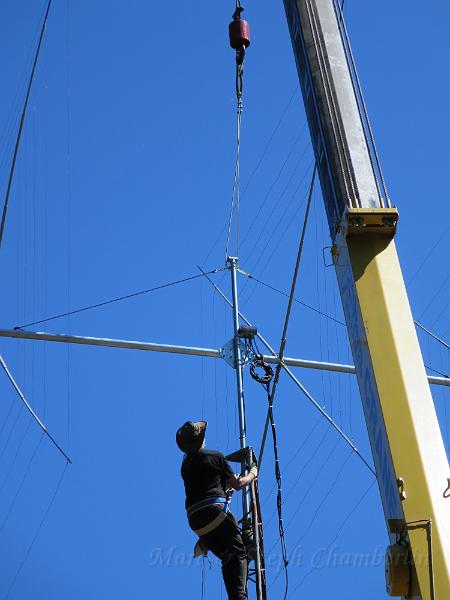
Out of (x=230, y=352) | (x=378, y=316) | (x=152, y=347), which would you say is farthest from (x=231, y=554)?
(x=152, y=347)

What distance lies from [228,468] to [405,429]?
330cm

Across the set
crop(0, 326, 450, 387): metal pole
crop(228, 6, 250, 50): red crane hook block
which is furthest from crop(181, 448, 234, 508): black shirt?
crop(0, 326, 450, 387): metal pole

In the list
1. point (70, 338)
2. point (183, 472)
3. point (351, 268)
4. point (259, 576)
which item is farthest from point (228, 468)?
point (70, 338)

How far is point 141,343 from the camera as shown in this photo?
22359 millimetres

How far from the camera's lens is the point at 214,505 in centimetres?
993

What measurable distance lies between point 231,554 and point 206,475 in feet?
2.47

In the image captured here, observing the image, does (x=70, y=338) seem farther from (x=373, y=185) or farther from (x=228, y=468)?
(x=373, y=185)

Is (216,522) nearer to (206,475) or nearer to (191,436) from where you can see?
(206,475)

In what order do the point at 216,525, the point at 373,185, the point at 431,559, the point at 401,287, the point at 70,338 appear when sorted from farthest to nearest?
the point at 70,338, the point at 216,525, the point at 373,185, the point at 401,287, the point at 431,559

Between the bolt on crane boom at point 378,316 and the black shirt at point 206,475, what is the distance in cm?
258

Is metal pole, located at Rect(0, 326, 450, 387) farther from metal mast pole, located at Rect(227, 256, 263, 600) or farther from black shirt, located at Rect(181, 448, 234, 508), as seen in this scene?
black shirt, located at Rect(181, 448, 234, 508)

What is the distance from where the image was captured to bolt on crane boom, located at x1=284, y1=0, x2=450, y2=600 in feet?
22.3

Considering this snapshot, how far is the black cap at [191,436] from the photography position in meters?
10.1

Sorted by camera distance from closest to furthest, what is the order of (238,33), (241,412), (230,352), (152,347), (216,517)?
(216,517), (238,33), (241,412), (230,352), (152,347)
